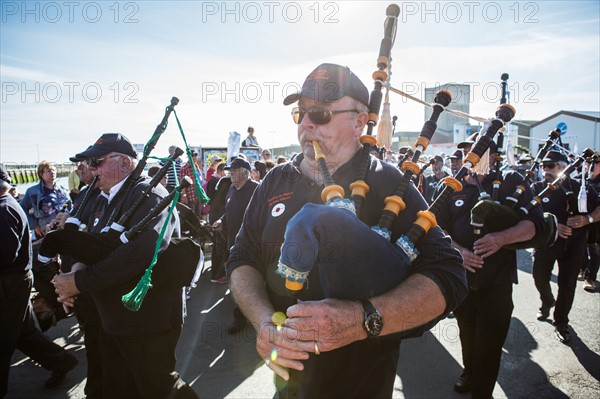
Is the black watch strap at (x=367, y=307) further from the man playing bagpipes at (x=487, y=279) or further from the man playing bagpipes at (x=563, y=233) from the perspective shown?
the man playing bagpipes at (x=563, y=233)

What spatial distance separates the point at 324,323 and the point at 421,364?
364 cm

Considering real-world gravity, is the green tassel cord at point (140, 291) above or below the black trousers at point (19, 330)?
above

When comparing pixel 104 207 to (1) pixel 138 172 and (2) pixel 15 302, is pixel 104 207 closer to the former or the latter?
(1) pixel 138 172

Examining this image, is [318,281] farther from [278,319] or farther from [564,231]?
[564,231]

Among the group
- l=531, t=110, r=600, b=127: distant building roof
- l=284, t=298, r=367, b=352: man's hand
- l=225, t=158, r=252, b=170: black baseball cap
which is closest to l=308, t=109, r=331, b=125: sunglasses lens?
l=284, t=298, r=367, b=352: man's hand

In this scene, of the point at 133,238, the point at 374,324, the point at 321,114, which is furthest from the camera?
the point at 133,238

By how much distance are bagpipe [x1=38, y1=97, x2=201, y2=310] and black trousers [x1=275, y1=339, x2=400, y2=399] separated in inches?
56.0

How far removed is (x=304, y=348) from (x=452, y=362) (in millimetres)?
3801

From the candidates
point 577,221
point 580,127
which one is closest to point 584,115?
point 580,127

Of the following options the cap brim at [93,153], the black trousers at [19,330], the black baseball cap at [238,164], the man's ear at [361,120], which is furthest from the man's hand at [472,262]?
the black trousers at [19,330]

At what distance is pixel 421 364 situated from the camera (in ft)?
13.8

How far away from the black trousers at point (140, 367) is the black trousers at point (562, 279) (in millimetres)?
4976

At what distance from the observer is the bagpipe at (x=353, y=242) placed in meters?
Result: 1.20

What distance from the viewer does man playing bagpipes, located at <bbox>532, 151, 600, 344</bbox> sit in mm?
4945
